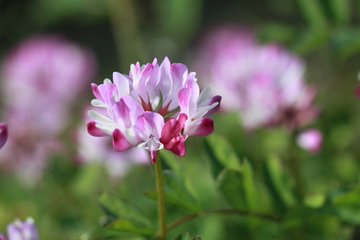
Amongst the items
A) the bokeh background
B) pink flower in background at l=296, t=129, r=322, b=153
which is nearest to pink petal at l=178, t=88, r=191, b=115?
the bokeh background

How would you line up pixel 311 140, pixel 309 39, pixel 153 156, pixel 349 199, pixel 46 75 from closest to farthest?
pixel 153 156, pixel 349 199, pixel 311 140, pixel 309 39, pixel 46 75

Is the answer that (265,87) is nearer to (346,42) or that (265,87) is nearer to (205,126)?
(346,42)

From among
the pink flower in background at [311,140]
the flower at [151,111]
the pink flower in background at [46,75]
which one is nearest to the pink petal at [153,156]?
the flower at [151,111]

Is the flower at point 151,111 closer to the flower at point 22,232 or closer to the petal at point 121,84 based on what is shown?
the petal at point 121,84

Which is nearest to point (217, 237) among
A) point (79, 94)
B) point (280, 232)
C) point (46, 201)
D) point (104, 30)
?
point (280, 232)

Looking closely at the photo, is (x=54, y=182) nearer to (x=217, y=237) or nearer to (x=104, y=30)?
(x=217, y=237)

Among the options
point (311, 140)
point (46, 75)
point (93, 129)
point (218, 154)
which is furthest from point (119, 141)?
point (46, 75)
